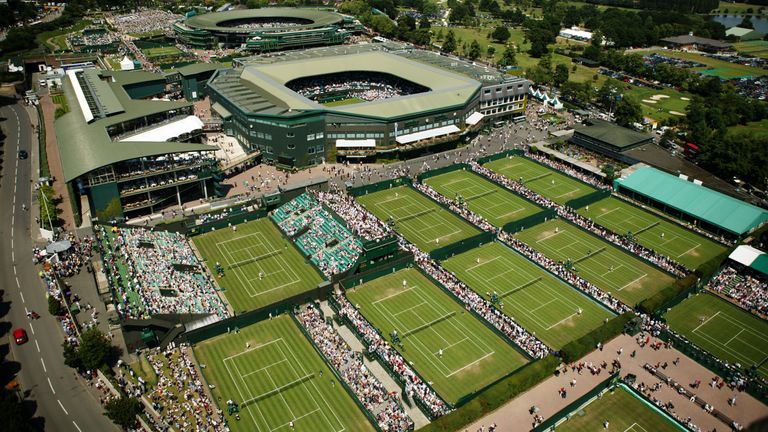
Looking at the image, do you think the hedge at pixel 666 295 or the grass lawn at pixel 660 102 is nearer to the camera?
the hedge at pixel 666 295

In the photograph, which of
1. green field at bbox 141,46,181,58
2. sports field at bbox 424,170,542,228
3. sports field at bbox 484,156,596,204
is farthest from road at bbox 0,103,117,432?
green field at bbox 141,46,181,58

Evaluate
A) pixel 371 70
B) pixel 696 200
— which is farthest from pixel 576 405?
pixel 371 70

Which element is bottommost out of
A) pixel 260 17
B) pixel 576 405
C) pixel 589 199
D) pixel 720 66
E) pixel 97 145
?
pixel 576 405

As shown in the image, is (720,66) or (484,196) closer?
(484,196)

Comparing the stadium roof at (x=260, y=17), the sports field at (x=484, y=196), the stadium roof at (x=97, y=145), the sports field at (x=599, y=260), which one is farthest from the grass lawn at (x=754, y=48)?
the stadium roof at (x=97, y=145)

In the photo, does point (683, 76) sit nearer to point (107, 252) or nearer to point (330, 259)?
point (330, 259)

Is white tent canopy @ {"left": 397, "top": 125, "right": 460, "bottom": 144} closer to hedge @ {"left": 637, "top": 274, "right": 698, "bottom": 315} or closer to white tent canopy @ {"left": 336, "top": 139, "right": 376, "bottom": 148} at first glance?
white tent canopy @ {"left": 336, "top": 139, "right": 376, "bottom": 148}

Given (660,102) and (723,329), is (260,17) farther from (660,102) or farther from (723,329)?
(723,329)

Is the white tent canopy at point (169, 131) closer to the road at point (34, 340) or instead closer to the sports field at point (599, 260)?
the road at point (34, 340)
